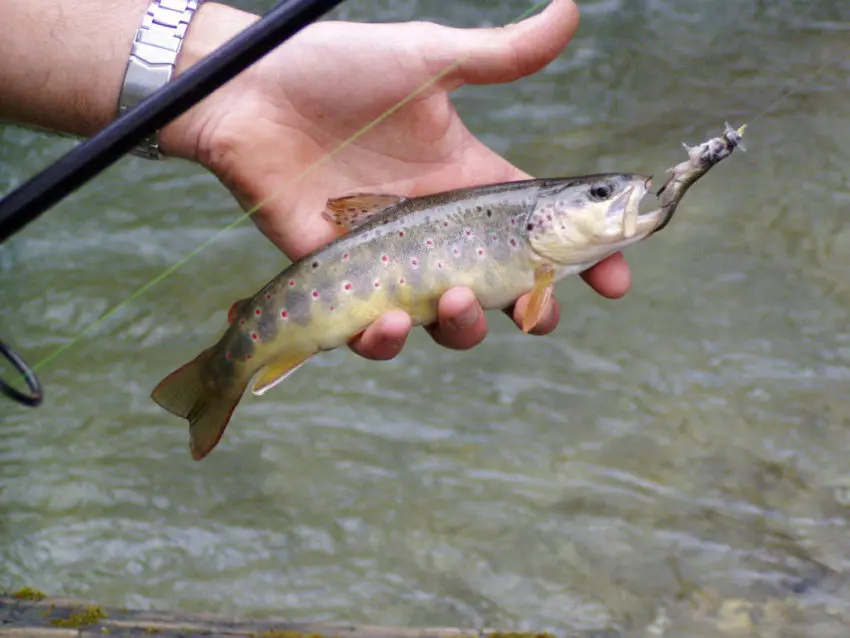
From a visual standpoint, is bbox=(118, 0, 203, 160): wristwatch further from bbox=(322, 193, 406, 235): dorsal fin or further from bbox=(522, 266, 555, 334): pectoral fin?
bbox=(522, 266, 555, 334): pectoral fin

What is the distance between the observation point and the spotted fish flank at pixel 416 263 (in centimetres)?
201

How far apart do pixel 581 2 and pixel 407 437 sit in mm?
2349

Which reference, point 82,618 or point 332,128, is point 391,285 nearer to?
point 332,128

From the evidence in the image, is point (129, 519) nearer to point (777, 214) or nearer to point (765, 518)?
point (765, 518)

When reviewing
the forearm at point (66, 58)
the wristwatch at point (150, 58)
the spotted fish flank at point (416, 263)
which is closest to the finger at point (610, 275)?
the spotted fish flank at point (416, 263)

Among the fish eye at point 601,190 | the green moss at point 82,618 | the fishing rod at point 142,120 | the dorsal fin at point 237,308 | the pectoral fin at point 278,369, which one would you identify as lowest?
the green moss at point 82,618

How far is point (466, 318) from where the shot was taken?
2006 mm

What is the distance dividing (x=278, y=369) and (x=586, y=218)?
70 cm

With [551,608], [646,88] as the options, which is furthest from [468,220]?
[646,88]

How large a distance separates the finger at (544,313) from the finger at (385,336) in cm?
24

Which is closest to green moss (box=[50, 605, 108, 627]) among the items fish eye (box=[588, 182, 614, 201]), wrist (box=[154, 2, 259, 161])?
wrist (box=[154, 2, 259, 161])

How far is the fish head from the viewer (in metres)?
2.01

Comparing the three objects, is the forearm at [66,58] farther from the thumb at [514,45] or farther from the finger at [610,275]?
the finger at [610,275]

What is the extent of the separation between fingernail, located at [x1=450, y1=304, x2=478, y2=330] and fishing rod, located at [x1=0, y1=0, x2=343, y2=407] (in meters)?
0.71
